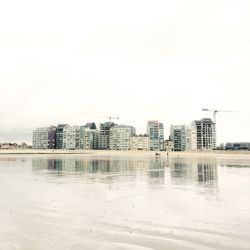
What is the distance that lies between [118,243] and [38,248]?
8.82ft

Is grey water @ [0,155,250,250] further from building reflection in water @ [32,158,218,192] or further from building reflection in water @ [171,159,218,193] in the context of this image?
building reflection in water @ [32,158,218,192]

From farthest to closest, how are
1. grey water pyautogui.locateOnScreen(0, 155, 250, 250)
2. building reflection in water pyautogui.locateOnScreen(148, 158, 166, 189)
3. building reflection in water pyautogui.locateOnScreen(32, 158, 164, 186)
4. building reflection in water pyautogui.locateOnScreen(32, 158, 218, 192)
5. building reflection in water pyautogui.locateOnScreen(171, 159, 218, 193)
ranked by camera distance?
building reflection in water pyautogui.locateOnScreen(32, 158, 164, 186) → building reflection in water pyautogui.locateOnScreen(32, 158, 218, 192) → building reflection in water pyautogui.locateOnScreen(171, 159, 218, 193) → building reflection in water pyautogui.locateOnScreen(148, 158, 166, 189) → grey water pyautogui.locateOnScreen(0, 155, 250, 250)

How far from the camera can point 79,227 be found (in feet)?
48.1

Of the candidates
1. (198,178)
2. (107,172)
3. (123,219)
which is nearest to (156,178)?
(198,178)

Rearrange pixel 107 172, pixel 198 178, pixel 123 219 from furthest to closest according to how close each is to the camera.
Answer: pixel 107 172, pixel 198 178, pixel 123 219

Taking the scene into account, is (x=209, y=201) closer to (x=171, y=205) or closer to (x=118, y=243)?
(x=171, y=205)

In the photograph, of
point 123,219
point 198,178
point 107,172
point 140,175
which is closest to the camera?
point 123,219

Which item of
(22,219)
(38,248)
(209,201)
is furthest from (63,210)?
(209,201)

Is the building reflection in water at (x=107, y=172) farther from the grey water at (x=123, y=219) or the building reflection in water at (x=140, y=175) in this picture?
the grey water at (x=123, y=219)

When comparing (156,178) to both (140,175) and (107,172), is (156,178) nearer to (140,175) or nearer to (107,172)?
(140,175)

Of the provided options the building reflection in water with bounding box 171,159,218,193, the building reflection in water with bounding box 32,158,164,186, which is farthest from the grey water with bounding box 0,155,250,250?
the building reflection in water with bounding box 32,158,164,186

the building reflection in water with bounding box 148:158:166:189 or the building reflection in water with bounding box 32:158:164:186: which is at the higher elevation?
the building reflection in water with bounding box 32:158:164:186

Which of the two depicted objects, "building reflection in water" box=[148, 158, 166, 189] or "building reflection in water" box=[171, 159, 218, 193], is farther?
"building reflection in water" box=[171, 159, 218, 193]

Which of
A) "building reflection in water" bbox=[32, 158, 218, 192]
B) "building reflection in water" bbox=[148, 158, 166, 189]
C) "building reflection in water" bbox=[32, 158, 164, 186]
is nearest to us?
Answer: "building reflection in water" bbox=[148, 158, 166, 189]
